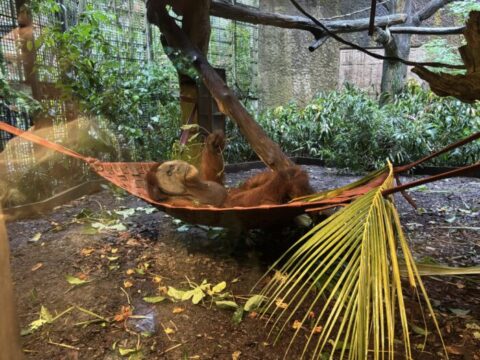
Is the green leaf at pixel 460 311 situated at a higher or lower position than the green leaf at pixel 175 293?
lower

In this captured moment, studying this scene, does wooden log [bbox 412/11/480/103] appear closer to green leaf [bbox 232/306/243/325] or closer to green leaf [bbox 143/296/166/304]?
green leaf [bbox 232/306/243/325]

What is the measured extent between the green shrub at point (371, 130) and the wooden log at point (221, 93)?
5.90 feet

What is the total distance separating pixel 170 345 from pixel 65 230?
4.62 feet

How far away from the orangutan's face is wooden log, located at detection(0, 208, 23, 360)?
4.82ft

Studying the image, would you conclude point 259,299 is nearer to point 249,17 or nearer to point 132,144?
point 132,144

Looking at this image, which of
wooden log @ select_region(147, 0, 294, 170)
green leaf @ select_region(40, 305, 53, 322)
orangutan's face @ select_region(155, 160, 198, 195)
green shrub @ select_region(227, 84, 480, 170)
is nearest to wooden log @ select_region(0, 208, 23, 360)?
green leaf @ select_region(40, 305, 53, 322)

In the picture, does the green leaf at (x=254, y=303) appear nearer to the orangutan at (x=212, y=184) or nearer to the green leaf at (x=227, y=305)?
the green leaf at (x=227, y=305)

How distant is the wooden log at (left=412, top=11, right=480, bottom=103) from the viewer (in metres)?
1.34

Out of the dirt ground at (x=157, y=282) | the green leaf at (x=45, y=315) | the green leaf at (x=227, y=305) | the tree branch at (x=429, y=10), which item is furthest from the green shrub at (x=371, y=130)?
the green leaf at (x=45, y=315)

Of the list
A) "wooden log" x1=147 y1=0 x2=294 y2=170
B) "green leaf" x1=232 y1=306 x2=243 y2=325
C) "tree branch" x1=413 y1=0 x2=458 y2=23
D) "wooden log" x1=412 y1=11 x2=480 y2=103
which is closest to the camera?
"wooden log" x1=412 y1=11 x2=480 y2=103

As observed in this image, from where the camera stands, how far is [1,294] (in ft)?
2.48

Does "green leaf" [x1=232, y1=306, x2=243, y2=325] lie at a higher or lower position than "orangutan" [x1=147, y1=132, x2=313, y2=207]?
lower

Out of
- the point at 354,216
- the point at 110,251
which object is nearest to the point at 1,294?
the point at 354,216

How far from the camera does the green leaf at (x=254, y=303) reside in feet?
5.31
